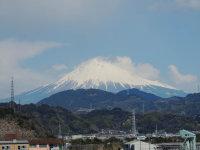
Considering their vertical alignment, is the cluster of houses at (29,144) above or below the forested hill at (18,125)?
below

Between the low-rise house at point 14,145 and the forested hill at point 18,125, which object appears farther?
the forested hill at point 18,125

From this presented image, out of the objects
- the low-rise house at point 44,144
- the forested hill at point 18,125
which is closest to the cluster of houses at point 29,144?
the low-rise house at point 44,144

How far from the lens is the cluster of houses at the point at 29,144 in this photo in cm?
9281

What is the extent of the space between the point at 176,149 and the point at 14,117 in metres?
97.2

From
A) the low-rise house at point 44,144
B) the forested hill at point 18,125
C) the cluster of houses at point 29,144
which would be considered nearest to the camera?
the cluster of houses at point 29,144

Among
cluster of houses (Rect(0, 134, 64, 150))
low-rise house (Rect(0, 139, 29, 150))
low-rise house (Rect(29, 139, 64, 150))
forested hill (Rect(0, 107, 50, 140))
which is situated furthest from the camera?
forested hill (Rect(0, 107, 50, 140))

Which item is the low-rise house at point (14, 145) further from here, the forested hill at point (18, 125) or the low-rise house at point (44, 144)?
the forested hill at point (18, 125)

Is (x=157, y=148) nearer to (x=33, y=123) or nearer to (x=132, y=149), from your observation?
(x=132, y=149)

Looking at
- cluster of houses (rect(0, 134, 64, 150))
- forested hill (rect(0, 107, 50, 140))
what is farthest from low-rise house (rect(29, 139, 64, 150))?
forested hill (rect(0, 107, 50, 140))

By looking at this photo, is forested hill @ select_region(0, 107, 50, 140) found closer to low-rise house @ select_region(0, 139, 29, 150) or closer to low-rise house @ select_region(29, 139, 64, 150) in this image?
low-rise house @ select_region(29, 139, 64, 150)

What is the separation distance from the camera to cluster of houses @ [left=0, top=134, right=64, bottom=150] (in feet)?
305

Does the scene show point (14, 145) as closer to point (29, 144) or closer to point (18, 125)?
point (29, 144)

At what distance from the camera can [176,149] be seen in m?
107

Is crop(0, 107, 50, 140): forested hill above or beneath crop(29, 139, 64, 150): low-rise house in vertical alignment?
above
